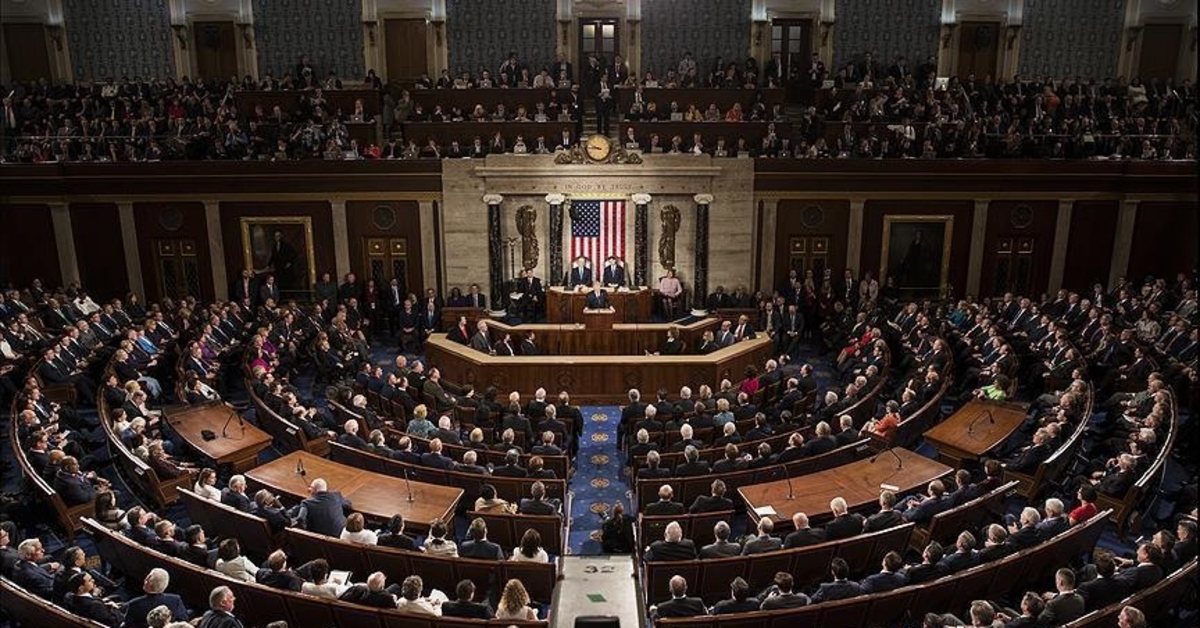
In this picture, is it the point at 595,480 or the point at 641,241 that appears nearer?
the point at 595,480

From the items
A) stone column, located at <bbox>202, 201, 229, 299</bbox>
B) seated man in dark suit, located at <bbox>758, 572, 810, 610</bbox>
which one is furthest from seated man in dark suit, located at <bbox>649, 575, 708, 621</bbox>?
stone column, located at <bbox>202, 201, 229, 299</bbox>

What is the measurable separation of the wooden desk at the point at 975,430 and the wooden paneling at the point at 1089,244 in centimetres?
1011

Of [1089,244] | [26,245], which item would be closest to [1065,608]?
[1089,244]

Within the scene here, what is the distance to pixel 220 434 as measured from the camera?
12.1 m

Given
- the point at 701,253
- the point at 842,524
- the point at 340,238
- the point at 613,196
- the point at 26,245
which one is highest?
the point at 613,196

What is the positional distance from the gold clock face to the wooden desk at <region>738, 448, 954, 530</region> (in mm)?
10371

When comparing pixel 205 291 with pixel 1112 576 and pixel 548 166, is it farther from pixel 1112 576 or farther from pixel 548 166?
pixel 1112 576

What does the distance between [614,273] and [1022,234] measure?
9.60m

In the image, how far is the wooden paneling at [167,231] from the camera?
20.6m

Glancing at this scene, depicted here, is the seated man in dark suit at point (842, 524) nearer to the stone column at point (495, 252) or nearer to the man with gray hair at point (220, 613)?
the man with gray hair at point (220, 613)

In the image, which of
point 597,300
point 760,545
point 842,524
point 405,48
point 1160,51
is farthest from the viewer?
point 1160,51

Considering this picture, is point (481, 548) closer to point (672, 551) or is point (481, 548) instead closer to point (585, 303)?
point (672, 551)

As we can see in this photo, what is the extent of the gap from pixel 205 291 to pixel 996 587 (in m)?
18.2

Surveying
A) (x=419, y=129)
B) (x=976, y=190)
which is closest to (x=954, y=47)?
(x=976, y=190)
